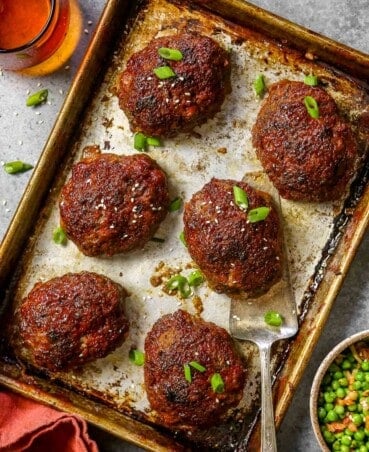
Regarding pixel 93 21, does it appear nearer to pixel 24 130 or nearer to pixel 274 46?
pixel 24 130

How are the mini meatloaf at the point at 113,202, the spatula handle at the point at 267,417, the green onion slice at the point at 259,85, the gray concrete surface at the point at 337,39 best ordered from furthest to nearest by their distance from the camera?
the gray concrete surface at the point at 337,39, the green onion slice at the point at 259,85, the mini meatloaf at the point at 113,202, the spatula handle at the point at 267,417

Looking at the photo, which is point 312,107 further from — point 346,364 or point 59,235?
point 59,235

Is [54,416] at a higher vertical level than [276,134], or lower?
lower

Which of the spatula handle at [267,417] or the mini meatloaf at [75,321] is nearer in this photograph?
the spatula handle at [267,417]

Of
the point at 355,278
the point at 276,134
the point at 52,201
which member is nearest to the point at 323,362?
the point at 355,278

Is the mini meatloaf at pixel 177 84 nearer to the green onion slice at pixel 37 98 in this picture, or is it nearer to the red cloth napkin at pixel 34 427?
the green onion slice at pixel 37 98

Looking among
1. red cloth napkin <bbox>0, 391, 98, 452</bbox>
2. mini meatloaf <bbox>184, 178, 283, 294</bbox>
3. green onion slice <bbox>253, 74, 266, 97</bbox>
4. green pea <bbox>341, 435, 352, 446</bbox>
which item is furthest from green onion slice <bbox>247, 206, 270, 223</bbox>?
red cloth napkin <bbox>0, 391, 98, 452</bbox>

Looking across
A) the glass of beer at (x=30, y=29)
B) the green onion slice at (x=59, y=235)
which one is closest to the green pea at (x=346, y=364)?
the green onion slice at (x=59, y=235)

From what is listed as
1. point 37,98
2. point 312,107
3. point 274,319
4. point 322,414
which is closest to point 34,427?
point 274,319
